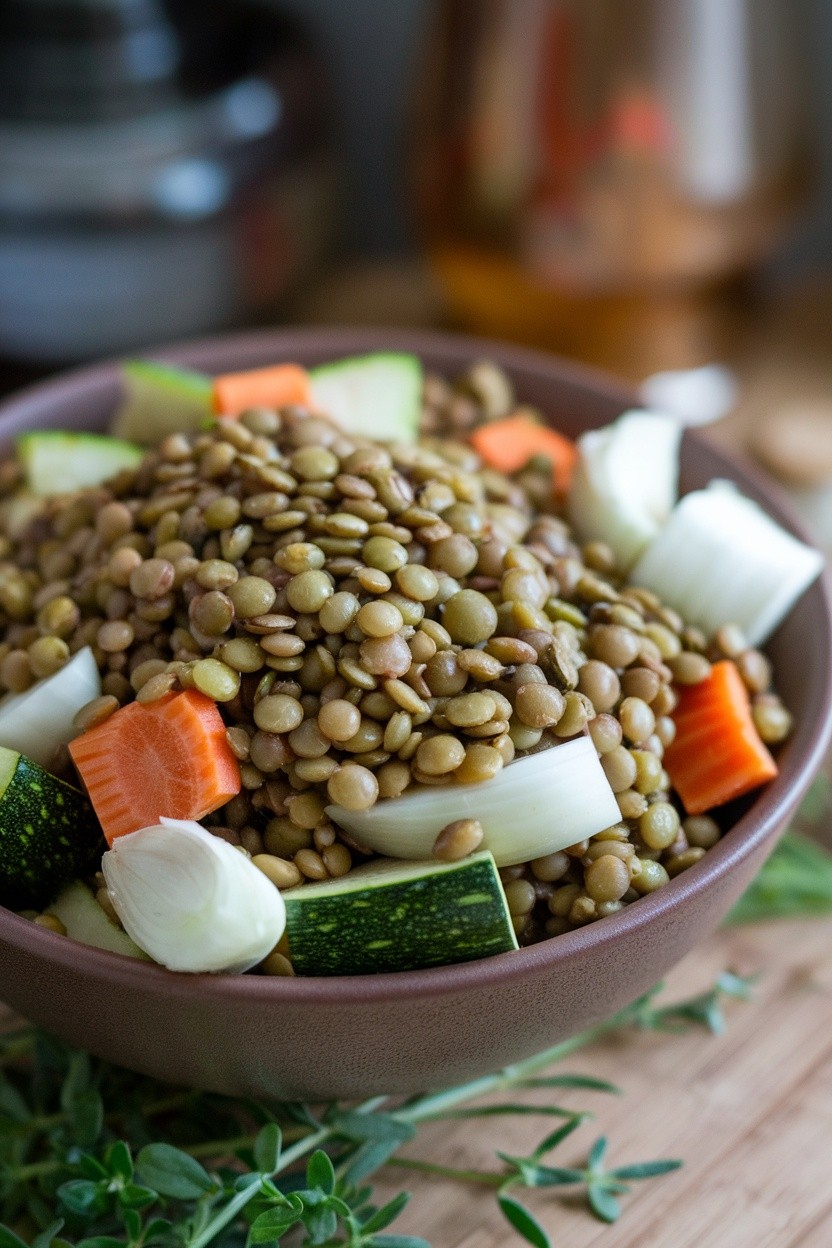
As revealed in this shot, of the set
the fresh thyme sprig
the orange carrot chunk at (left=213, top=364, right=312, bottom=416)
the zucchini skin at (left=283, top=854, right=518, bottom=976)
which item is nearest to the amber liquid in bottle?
the orange carrot chunk at (left=213, top=364, right=312, bottom=416)

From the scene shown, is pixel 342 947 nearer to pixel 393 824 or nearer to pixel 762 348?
pixel 393 824

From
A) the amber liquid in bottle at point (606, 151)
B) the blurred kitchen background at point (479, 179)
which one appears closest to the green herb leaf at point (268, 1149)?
the blurred kitchen background at point (479, 179)

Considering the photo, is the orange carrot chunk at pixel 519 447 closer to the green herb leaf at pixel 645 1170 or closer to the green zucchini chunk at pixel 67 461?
the green zucchini chunk at pixel 67 461

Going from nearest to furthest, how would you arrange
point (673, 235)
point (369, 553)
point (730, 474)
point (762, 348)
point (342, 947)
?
point (342, 947) < point (369, 553) < point (730, 474) < point (673, 235) < point (762, 348)

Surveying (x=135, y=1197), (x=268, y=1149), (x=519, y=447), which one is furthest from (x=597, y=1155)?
(x=519, y=447)

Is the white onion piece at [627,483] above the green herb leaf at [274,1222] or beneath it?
above

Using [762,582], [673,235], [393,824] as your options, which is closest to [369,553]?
[393,824]
